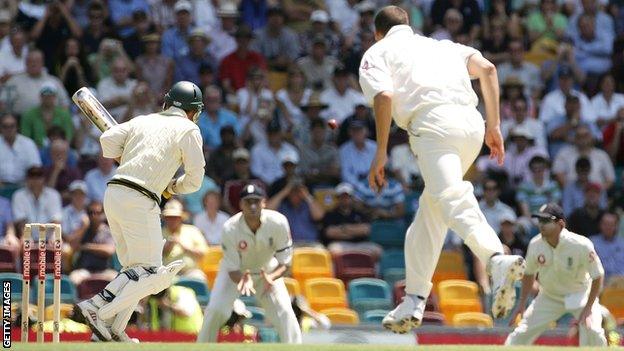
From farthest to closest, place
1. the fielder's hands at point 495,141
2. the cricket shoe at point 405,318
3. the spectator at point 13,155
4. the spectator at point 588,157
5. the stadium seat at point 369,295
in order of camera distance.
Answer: the spectator at point 588,157
the spectator at point 13,155
the stadium seat at point 369,295
the fielder's hands at point 495,141
the cricket shoe at point 405,318

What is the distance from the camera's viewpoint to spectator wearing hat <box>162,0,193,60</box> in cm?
1916

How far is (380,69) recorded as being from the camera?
403 inches

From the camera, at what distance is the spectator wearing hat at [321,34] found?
19.7 m

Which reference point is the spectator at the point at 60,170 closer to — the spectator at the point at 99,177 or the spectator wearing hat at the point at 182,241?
the spectator at the point at 99,177

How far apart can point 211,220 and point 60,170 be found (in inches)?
68.2

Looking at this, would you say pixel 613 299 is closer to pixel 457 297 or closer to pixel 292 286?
pixel 457 297

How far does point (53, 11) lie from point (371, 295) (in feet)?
17.5

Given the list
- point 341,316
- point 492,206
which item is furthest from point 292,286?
point 492,206

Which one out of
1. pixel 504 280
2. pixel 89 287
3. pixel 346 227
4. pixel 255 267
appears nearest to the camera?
pixel 504 280

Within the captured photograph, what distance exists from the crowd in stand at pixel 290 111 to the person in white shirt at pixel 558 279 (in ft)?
8.31

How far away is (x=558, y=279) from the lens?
14438 millimetres

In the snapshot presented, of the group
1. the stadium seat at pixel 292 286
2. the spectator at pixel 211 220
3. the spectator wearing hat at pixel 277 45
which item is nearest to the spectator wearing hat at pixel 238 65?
the spectator wearing hat at pixel 277 45

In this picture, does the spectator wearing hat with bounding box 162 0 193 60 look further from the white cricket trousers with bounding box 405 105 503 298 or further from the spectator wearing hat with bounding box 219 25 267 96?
the white cricket trousers with bounding box 405 105 503 298

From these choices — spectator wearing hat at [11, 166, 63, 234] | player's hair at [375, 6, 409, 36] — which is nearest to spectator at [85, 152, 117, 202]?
spectator wearing hat at [11, 166, 63, 234]
